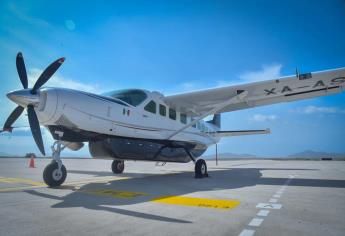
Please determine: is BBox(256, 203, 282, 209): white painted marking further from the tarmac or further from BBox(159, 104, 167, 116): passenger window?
BBox(159, 104, 167, 116): passenger window

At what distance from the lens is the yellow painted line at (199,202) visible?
17.3ft

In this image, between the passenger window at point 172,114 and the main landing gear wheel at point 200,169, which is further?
the passenger window at point 172,114

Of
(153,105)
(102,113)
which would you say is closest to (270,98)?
(153,105)

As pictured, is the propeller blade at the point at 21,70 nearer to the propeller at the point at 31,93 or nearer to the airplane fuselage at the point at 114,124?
the propeller at the point at 31,93

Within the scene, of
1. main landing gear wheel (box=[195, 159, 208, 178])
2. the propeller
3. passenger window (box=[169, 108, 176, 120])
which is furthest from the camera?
passenger window (box=[169, 108, 176, 120])

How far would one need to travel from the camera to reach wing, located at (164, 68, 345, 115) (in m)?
10.1

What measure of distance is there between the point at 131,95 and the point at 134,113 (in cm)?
86

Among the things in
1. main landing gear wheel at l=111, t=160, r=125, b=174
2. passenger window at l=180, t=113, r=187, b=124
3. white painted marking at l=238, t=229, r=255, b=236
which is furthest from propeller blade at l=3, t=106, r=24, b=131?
white painted marking at l=238, t=229, r=255, b=236

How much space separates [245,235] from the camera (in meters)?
3.32

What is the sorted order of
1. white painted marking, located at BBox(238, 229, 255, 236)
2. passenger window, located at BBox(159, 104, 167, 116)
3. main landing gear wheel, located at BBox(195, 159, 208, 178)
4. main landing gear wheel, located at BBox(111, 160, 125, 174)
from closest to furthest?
1. white painted marking, located at BBox(238, 229, 255, 236)
2. main landing gear wheel, located at BBox(195, 159, 208, 178)
3. passenger window, located at BBox(159, 104, 167, 116)
4. main landing gear wheel, located at BBox(111, 160, 125, 174)

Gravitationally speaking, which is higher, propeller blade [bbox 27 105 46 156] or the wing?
the wing

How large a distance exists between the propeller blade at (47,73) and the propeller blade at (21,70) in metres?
0.80

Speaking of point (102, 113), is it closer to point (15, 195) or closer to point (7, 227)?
point (15, 195)

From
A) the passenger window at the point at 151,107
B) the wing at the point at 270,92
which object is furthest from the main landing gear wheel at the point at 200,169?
the passenger window at the point at 151,107
